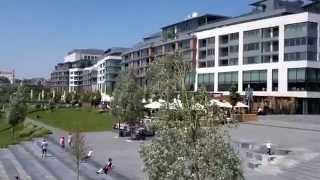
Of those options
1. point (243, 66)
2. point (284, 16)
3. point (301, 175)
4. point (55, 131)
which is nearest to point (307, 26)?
point (284, 16)

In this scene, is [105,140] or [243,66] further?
[243,66]

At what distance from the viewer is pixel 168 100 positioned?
46.1ft

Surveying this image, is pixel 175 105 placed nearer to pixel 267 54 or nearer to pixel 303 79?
pixel 303 79

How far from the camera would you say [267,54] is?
89.4m

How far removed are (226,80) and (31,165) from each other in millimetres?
61156

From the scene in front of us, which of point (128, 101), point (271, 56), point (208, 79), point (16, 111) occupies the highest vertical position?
point (271, 56)

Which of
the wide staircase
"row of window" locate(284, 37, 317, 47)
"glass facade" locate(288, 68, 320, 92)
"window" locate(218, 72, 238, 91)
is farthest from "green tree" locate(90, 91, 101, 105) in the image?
the wide staircase

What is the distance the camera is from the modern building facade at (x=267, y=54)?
82.9 metres

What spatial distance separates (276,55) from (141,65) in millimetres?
56668

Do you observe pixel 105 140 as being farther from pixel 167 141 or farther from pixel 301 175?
pixel 167 141

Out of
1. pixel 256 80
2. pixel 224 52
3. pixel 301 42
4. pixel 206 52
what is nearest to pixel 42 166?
pixel 301 42

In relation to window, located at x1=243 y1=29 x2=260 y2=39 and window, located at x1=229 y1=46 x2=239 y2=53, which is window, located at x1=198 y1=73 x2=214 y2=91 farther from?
window, located at x1=243 y1=29 x2=260 y2=39

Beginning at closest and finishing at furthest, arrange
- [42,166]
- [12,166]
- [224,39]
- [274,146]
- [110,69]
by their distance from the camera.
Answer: [274,146], [42,166], [12,166], [224,39], [110,69]

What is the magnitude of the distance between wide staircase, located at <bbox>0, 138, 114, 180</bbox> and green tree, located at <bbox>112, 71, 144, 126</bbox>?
24.9ft
